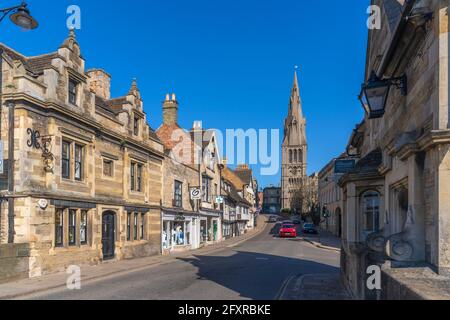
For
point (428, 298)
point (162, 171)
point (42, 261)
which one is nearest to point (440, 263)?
point (428, 298)

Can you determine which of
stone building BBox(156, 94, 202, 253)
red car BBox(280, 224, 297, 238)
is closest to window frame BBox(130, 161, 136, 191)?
stone building BBox(156, 94, 202, 253)

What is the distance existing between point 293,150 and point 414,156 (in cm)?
12721

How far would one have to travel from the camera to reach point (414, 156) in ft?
21.1

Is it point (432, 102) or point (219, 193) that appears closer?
point (432, 102)

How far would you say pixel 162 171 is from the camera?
1054 inches

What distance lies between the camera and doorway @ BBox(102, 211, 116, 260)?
19.8 m

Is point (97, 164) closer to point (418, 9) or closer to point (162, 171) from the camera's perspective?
point (162, 171)

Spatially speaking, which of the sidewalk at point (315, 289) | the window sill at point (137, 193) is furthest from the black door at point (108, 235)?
the sidewalk at point (315, 289)

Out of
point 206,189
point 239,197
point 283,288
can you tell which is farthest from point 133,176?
point 239,197

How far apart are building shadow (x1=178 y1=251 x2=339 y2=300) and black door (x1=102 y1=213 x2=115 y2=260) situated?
4.94 meters

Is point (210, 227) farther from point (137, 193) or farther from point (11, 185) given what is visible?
point (11, 185)

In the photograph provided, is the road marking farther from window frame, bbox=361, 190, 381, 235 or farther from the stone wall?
the stone wall

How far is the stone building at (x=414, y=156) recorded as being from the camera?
17.9ft
